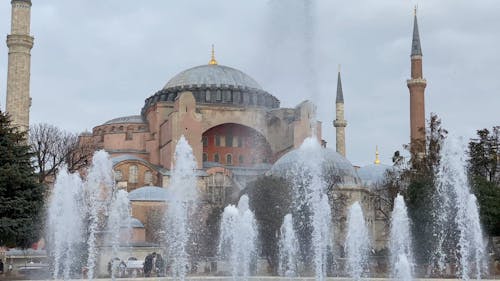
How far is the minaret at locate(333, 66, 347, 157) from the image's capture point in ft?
153

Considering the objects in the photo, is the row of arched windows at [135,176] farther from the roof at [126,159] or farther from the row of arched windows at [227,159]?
the row of arched windows at [227,159]

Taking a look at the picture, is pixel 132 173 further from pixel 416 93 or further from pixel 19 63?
pixel 416 93

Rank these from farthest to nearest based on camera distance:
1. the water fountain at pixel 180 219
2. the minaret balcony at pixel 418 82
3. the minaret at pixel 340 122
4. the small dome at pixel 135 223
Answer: the minaret at pixel 340 122 < the minaret balcony at pixel 418 82 < the small dome at pixel 135 223 < the water fountain at pixel 180 219

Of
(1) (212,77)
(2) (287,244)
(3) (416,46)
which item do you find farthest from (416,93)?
(2) (287,244)

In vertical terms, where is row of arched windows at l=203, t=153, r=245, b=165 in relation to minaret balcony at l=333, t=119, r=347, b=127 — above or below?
below

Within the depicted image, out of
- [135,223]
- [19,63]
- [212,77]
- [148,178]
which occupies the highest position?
[212,77]

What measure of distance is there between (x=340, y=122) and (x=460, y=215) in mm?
26703

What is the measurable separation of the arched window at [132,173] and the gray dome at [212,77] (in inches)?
294

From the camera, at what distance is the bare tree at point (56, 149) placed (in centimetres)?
3322

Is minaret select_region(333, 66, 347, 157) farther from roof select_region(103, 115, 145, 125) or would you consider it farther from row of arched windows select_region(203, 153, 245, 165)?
roof select_region(103, 115, 145, 125)

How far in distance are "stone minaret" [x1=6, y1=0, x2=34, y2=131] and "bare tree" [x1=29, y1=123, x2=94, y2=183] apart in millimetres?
1426

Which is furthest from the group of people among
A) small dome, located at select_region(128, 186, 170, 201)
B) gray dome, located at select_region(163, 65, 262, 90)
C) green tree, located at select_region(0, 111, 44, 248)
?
gray dome, located at select_region(163, 65, 262, 90)

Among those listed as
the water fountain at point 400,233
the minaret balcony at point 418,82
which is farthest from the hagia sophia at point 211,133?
Result: the water fountain at point 400,233

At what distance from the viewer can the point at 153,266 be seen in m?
22.1
